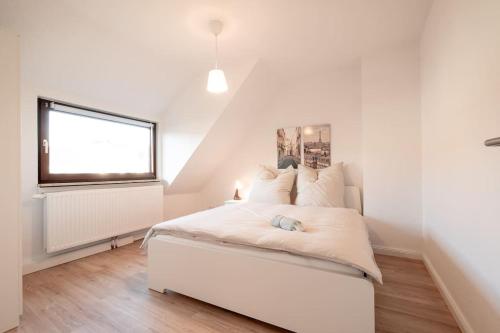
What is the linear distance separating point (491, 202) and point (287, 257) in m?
1.02

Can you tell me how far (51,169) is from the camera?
224 cm

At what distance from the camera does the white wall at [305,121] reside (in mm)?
2785

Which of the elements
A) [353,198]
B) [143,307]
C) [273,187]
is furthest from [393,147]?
[143,307]

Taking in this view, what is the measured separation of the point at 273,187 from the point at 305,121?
3.59ft

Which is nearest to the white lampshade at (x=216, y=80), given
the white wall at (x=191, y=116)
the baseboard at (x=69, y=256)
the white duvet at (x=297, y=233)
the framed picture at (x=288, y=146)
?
the white wall at (x=191, y=116)

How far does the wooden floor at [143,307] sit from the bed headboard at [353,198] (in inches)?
28.6

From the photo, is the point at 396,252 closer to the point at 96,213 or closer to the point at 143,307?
the point at 143,307

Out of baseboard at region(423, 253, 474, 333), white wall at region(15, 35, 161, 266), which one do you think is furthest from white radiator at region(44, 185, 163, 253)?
baseboard at region(423, 253, 474, 333)

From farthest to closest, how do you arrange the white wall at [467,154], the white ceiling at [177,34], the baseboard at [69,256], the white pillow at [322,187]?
the white pillow at [322,187], the baseboard at [69,256], the white ceiling at [177,34], the white wall at [467,154]

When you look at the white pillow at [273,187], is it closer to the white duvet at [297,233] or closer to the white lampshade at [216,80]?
the white duvet at [297,233]

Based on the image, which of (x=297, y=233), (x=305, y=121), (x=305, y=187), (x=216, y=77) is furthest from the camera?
(x=305, y=121)

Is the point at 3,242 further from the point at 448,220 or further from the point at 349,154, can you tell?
the point at 349,154

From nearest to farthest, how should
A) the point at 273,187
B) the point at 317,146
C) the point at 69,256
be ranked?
the point at 69,256 < the point at 273,187 < the point at 317,146

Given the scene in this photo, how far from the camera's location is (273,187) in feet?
9.09
